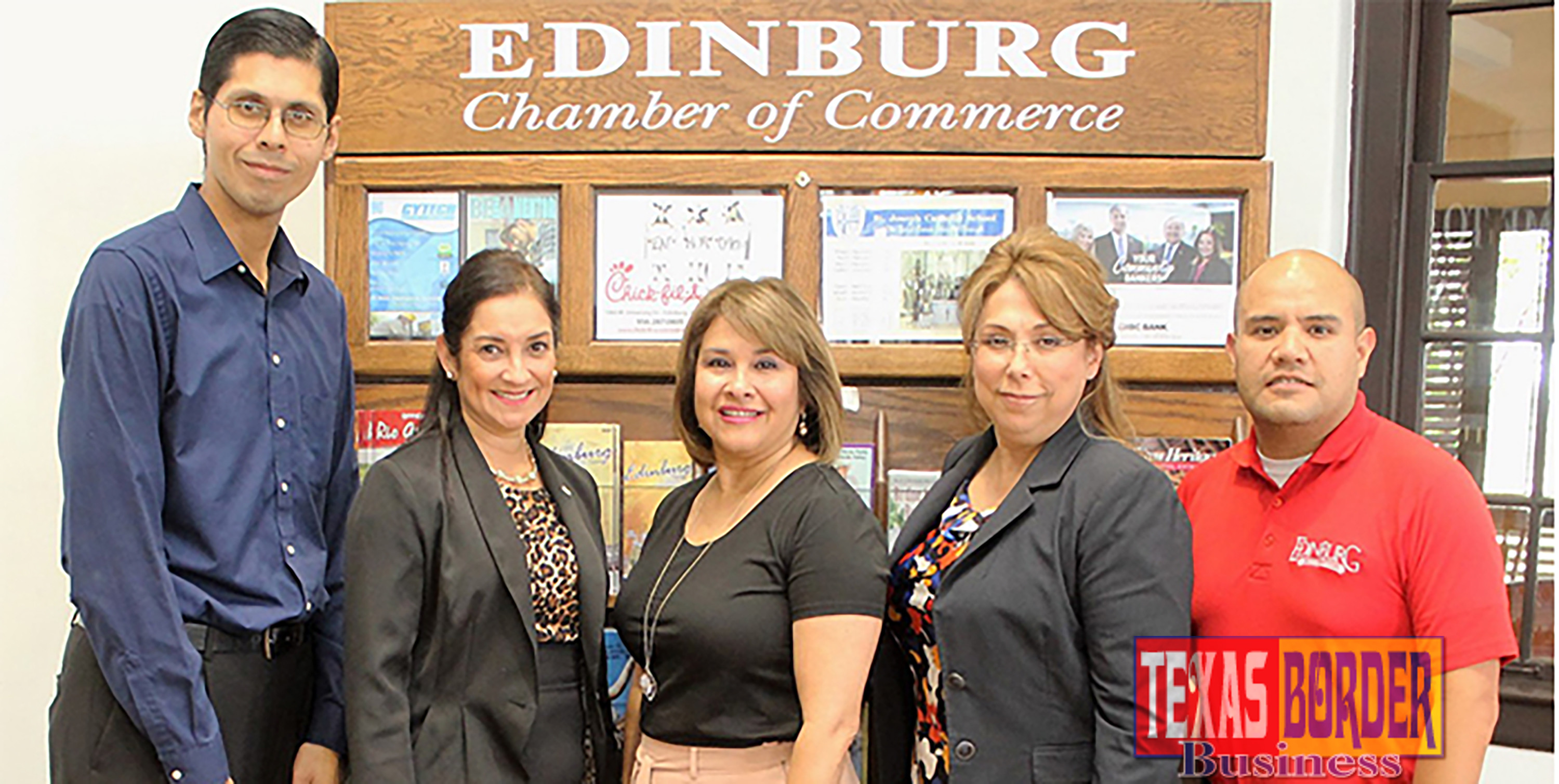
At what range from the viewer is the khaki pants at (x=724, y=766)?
1.85 metres

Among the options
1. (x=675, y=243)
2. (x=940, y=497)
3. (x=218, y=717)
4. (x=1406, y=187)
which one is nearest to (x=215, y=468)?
(x=218, y=717)

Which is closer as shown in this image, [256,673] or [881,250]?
[256,673]

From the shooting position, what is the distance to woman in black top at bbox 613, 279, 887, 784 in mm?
1803

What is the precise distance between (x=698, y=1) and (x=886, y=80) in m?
0.46

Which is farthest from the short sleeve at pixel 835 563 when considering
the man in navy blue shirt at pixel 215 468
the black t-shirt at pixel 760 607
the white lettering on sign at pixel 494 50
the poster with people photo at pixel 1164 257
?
the white lettering on sign at pixel 494 50

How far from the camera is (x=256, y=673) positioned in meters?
1.90

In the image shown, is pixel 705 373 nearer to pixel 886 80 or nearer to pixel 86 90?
pixel 886 80

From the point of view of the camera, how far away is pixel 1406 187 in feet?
→ 9.46

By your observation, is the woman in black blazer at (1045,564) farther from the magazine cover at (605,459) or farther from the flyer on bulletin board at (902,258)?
the magazine cover at (605,459)

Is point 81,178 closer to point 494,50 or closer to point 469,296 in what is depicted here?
point 494,50

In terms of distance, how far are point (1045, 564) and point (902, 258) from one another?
965 mm

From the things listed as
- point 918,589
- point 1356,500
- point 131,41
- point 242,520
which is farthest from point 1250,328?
point 131,41

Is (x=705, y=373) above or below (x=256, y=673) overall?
above

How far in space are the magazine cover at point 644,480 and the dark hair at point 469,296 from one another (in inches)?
21.7
